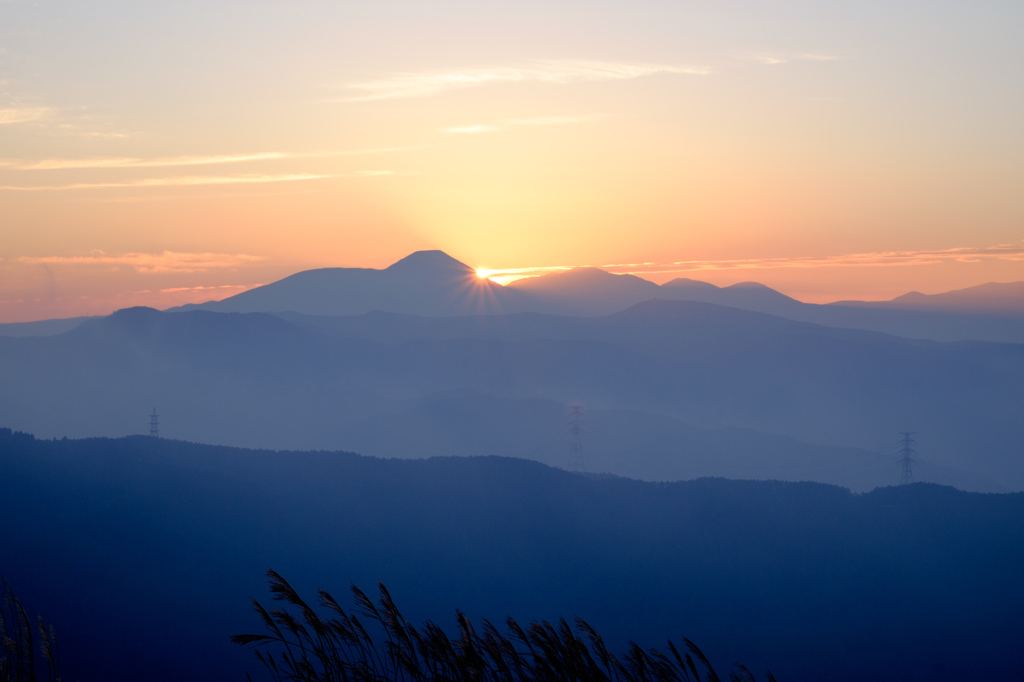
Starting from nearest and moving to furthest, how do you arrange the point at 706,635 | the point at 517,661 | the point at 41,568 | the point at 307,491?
1. the point at 517,661
2. the point at 41,568
3. the point at 706,635
4. the point at 307,491

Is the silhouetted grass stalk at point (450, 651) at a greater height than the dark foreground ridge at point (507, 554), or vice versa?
the silhouetted grass stalk at point (450, 651)

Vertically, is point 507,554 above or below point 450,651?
below

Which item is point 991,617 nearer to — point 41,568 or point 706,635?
point 706,635

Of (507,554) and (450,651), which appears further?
(507,554)

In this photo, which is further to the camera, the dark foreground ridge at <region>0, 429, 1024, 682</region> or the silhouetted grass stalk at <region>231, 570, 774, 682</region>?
the dark foreground ridge at <region>0, 429, 1024, 682</region>

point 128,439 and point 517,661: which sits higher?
point 517,661

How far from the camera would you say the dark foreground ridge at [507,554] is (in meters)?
74.2

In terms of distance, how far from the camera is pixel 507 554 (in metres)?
110

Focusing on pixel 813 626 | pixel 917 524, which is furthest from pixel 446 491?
pixel 917 524

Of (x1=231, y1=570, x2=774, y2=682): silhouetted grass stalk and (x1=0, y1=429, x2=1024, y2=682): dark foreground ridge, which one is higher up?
(x1=231, y1=570, x2=774, y2=682): silhouetted grass stalk

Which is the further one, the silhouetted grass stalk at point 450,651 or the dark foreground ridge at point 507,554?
the dark foreground ridge at point 507,554

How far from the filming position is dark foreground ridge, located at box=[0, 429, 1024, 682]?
74188 millimetres

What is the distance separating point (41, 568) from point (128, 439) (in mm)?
39279

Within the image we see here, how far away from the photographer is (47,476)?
89312mm
